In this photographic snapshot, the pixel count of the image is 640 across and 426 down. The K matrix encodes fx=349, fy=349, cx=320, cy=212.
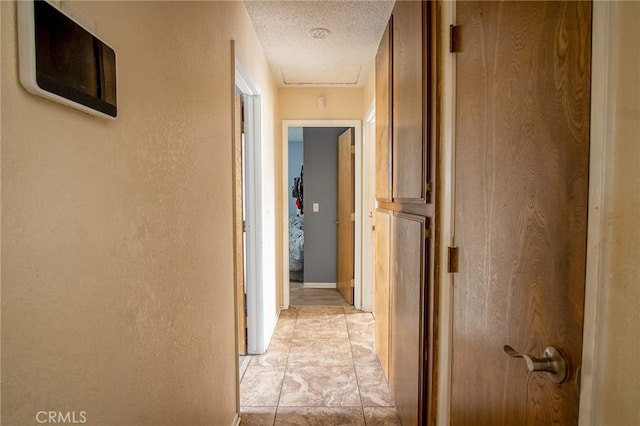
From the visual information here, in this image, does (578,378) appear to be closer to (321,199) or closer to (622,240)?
(622,240)

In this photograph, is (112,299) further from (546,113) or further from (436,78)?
(436,78)

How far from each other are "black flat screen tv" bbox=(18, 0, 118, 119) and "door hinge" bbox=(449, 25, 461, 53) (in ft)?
3.46

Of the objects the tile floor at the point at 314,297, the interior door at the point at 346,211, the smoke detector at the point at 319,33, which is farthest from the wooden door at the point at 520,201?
the tile floor at the point at 314,297

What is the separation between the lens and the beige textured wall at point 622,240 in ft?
1.77

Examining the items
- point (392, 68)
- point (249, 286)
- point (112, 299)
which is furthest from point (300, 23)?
point (112, 299)

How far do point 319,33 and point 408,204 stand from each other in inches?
58.6

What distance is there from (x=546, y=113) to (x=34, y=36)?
0.94 meters

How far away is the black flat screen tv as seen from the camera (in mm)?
538

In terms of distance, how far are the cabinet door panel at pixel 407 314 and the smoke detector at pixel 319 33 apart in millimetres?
1422

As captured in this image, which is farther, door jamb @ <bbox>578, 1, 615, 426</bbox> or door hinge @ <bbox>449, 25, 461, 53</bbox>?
door hinge @ <bbox>449, 25, 461, 53</bbox>

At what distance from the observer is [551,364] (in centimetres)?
70

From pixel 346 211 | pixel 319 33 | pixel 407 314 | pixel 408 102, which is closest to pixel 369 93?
pixel 319 33

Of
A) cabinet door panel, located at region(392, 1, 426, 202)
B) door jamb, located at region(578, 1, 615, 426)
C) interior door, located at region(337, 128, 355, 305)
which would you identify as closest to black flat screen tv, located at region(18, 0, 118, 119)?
door jamb, located at region(578, 1, 615, 426)

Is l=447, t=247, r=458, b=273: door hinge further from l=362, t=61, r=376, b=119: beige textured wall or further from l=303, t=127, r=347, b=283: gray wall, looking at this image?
l=303, t=127, r=347, b=283: gray wall
